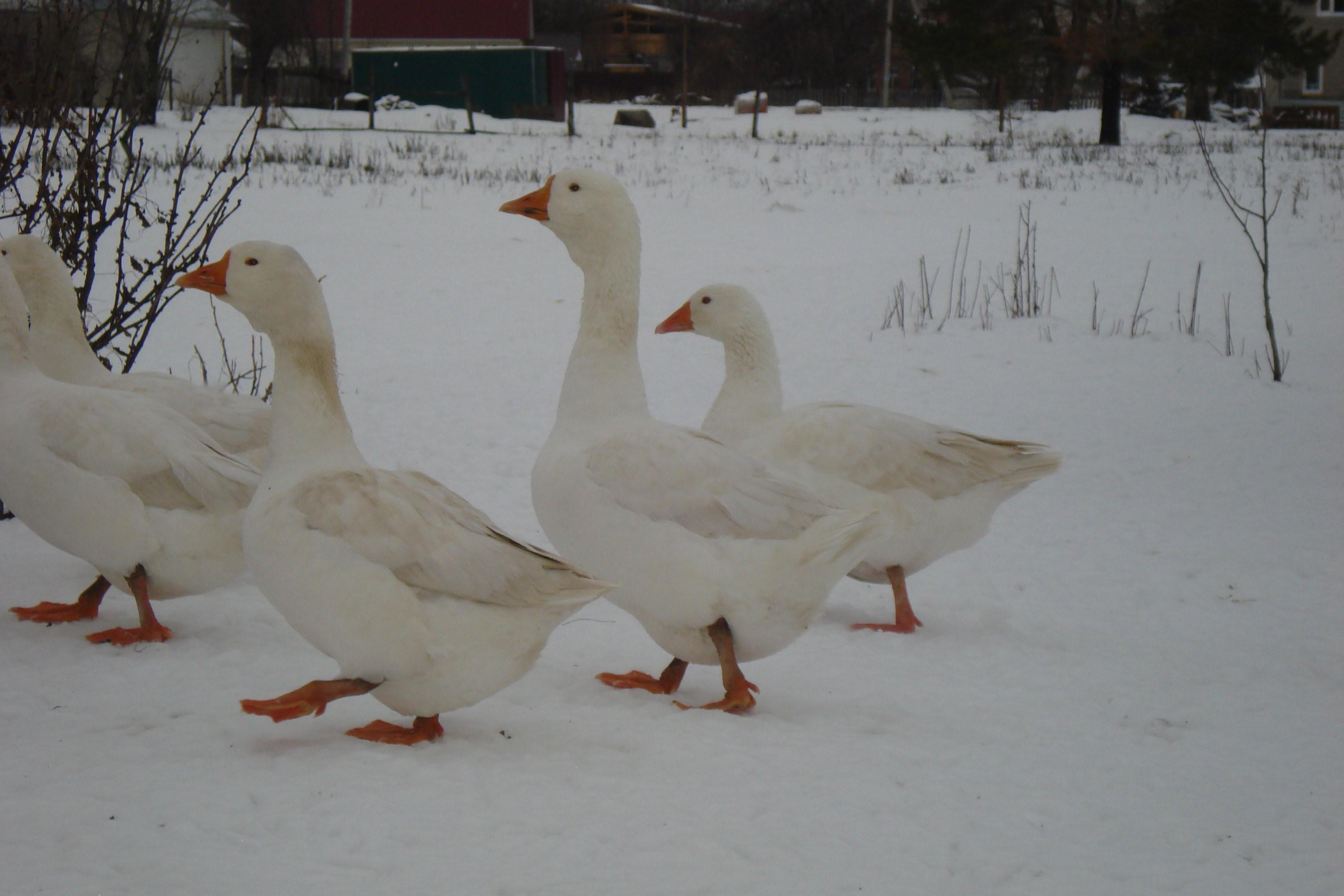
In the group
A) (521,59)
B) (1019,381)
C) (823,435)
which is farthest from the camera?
(521,59)

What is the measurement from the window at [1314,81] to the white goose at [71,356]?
53445 mm

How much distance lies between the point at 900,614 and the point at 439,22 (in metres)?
42.5

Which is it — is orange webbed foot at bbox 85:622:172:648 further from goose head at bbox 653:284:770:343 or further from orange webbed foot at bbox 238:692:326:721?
goose head at bbox 653:284:770:343

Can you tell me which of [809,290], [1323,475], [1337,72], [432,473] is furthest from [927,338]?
[1337,72]

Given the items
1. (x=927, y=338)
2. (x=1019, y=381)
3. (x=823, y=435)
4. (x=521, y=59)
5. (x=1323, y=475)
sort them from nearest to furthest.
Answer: (x=823, y=435), (x=1323, y=475), (x=1019, y=381), (x=927, y=338), (x=521, y=59)

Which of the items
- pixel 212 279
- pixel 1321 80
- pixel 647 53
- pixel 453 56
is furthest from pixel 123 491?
pixel 647 53

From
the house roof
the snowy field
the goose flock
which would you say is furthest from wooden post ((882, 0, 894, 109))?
the goose flock

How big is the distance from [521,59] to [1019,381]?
32.3m

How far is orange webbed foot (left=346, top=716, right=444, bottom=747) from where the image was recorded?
126 inches

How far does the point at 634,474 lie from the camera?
367 centimetres

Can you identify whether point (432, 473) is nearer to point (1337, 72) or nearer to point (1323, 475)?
point (1323, 475)

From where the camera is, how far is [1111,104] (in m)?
29.2

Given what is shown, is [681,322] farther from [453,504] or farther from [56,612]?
[56,612]

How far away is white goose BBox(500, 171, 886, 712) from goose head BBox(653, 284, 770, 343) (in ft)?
3.92
